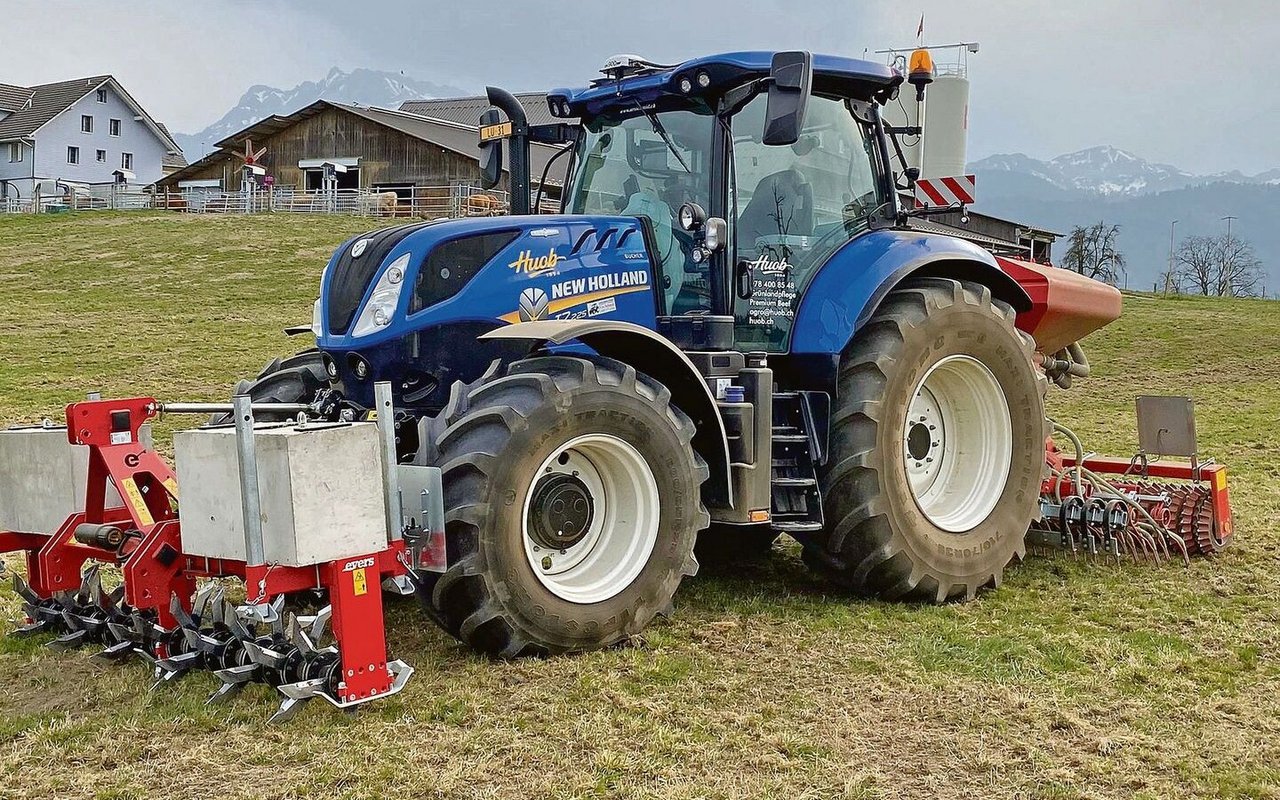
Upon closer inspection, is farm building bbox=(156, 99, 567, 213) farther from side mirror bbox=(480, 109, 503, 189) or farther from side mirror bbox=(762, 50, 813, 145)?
side mirror bbox=(762, 50, 813, 145)

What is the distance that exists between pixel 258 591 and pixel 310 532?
28 centimetres

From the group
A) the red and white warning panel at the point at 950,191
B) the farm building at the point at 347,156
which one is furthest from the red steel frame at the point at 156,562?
the farm building at the point at 347,156

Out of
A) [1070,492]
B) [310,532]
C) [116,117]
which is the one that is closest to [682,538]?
[310,532]

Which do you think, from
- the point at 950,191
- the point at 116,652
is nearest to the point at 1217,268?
the point at 950,191

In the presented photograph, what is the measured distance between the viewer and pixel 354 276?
18.4 feet

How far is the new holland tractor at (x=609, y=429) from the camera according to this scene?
4488mm

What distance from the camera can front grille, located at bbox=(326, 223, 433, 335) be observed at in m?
5.53

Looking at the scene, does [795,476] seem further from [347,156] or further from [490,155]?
[347,156]

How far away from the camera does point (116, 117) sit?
60594 millimetres

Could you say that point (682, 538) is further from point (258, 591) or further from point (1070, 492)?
point (1070, 492)

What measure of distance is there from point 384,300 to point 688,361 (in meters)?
1.37

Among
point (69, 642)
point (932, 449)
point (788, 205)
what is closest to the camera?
point (69, 642)

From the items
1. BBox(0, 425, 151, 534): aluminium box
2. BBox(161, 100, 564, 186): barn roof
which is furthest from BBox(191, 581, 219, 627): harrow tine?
BBox(161, 100, 564, 186): barn roof

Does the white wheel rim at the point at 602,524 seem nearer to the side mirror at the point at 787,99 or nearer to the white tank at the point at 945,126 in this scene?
the side mirror at the point at 787,99
